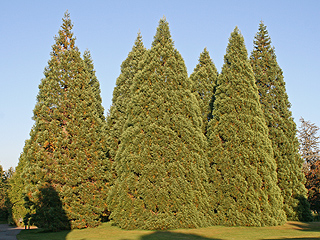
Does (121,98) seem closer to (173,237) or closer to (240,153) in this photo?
(240,153)

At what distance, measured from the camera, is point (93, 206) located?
1491 centimetres

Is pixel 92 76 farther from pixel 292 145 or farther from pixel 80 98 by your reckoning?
pixel 292 145

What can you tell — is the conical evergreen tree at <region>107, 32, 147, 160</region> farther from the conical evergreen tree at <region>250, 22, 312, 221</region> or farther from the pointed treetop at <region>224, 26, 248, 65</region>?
the conical evergreen tree at <region>250, 22, 312, 221</region>

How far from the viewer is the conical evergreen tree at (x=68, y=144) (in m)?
14.4

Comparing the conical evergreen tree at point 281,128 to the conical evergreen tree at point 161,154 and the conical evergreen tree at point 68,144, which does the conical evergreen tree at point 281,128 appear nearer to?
the conical evergreen tree at point 161,154

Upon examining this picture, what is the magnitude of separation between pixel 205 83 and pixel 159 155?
25.1 feet

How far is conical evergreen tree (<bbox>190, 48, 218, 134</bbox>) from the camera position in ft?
61.4

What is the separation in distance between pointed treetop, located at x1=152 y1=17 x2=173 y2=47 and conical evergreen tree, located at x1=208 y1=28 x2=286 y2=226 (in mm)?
3616

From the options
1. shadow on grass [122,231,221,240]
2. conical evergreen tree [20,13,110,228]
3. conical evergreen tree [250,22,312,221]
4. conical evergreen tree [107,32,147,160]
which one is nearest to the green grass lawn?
shadow on grass [122,231,221,240]

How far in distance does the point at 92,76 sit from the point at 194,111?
37.7ft

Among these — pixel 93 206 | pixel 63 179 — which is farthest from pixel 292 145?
pixel 63 179

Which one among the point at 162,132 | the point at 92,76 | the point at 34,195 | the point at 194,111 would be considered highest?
the point at 92,76

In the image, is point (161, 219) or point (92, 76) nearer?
point (161, 219)

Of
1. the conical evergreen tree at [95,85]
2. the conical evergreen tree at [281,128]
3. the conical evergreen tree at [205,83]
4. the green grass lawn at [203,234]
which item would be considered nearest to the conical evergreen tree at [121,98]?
the conical evergreen tree at [95,85]
